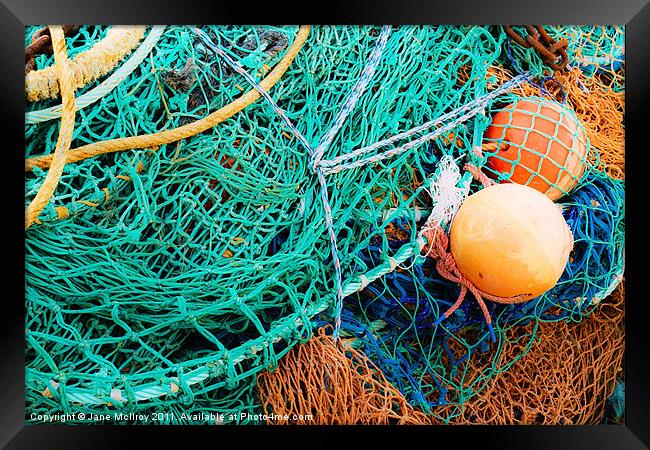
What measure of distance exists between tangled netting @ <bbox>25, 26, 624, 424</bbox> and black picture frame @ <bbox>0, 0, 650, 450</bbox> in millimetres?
57

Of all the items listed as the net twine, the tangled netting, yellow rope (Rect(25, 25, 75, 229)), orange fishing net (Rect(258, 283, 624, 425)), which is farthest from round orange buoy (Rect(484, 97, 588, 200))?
yellow rope (Rect(25, 25, 75, 229))

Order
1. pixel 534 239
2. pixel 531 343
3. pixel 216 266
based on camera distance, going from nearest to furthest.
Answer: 1. pixel 534 239
2. pixel 216 266
3. pixel 531 343

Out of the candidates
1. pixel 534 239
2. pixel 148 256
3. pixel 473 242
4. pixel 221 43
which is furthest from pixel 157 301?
pixel 534 239

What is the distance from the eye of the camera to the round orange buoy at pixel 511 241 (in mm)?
1773

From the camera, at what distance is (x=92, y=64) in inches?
72.9

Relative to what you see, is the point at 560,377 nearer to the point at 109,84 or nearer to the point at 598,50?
the point at 598,50

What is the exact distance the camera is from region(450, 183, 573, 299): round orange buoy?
5.82ft

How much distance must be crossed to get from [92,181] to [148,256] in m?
0.33

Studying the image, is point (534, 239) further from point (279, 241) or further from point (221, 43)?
point (221, 43)

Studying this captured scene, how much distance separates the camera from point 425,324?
1978 millimetres

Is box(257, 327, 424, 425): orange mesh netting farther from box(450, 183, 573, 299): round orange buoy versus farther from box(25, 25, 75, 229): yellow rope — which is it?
box(25, 25, 75, 229): yellow rope

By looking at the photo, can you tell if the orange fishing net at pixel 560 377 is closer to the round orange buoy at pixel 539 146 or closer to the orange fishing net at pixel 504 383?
the orange fishing net at pixel 504 383

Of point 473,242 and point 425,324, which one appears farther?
point 425,324
